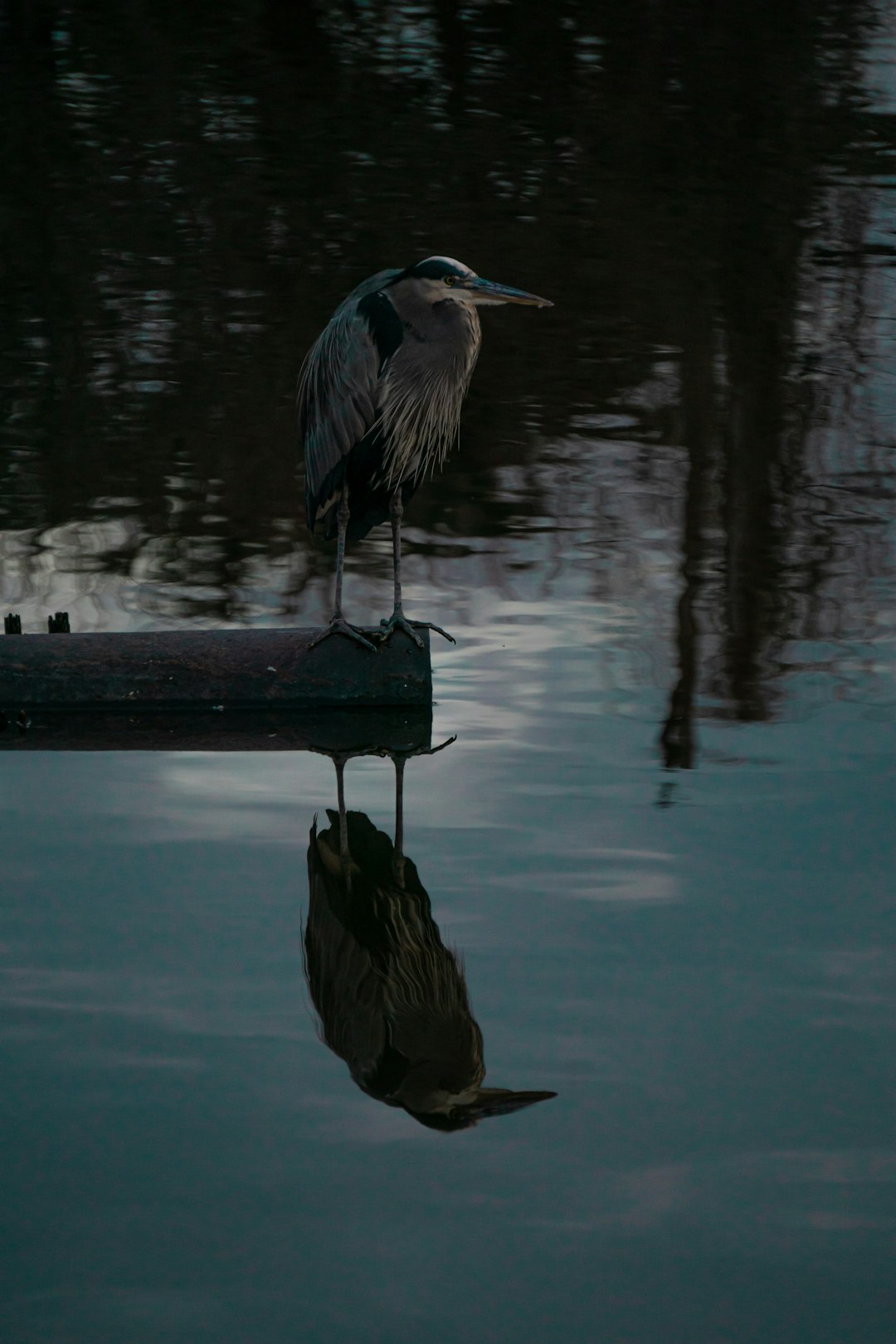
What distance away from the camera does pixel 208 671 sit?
537 cm

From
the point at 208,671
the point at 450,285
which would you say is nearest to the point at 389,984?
the point at 208,671

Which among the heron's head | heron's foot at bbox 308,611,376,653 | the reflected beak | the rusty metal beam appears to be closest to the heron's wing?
the heron's head

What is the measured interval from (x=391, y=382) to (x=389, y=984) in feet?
7.27

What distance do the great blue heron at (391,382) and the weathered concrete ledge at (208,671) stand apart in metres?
0.09

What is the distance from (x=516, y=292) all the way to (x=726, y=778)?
1640 mm

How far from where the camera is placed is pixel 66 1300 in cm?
276

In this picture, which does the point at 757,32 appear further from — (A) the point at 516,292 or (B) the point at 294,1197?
(B) the point at 294,1197

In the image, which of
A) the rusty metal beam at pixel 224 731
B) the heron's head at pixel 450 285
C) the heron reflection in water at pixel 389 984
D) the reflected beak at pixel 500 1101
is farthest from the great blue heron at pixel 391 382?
the reflected beak at pixel 500 1101

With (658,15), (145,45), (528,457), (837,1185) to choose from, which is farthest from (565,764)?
(658,15)

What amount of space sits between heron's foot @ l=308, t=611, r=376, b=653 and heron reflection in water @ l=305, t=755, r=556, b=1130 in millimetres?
721

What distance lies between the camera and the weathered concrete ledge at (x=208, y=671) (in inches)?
211

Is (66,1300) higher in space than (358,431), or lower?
lower

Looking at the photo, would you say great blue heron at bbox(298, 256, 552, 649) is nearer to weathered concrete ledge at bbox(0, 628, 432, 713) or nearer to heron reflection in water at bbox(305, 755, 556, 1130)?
weathered concrete ledge at bbox(0, 628, 432, 713)

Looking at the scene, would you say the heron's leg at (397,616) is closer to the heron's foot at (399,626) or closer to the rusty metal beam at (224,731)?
the heron's foot at (399,626)
